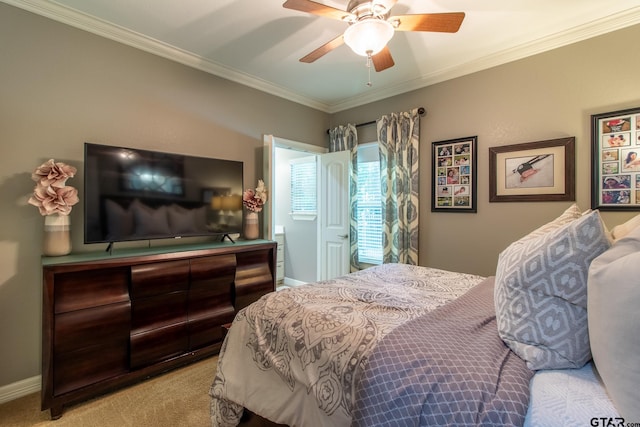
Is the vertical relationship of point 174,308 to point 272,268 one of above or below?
below

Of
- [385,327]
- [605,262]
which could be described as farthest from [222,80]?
[605,262]

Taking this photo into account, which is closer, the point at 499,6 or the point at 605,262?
the point at 605,262

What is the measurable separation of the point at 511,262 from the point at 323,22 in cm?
221

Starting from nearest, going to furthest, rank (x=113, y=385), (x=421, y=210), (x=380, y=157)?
(x=113, y=385) → (x=421, y=210) → (x=380, y=157)

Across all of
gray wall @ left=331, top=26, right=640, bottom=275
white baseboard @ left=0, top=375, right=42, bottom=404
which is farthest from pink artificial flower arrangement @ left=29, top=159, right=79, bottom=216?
gray wall @ left=331, top=26, right=640, bottom=275

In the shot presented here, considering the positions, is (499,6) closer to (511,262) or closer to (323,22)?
(323,22)

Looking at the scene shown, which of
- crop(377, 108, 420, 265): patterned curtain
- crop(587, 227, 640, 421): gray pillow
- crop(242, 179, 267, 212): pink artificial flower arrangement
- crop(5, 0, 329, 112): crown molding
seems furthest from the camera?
crop(377, 108, 420, 265): patterned curtain

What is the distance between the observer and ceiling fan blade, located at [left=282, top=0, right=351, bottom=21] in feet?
5.35

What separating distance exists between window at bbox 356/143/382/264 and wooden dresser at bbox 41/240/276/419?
65.2 inches

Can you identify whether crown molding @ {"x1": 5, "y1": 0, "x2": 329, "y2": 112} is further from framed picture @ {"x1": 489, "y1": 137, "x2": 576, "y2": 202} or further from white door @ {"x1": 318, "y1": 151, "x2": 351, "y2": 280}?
framed picture @ {"x1": 489, "y1": 137, "x2": 576, "y2": 202}

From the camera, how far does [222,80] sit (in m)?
3.10

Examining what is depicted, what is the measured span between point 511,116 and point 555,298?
2.36 metres

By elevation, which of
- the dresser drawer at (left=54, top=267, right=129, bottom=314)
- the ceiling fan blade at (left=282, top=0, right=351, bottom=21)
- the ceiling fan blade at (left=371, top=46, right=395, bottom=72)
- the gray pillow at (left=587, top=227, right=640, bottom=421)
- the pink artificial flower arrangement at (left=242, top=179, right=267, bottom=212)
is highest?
the ceiling fan blade at (left=282, top=0, right=351, bottom=21)

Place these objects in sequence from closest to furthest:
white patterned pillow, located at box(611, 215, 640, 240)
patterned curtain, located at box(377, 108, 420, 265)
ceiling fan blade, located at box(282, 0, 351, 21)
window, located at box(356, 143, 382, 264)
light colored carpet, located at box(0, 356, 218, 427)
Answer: white patterned pillow, located at box(611, 215, 640, 240) < ceiling fan blade, located at box(282, 0, 351, 21) < light colored carpet, located at box(0, 356, 218, 427) < patterned curtain, located at box(377, 108, 420, 265) < window, located at box(356, 143, 382, 264)
